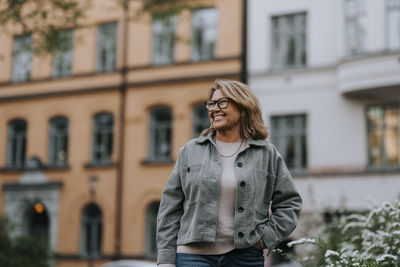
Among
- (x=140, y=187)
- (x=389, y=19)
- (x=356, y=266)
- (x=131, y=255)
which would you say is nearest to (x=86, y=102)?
(x=140, y=187)

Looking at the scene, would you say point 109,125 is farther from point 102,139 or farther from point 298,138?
point 298,138

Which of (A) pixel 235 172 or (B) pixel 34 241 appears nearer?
(A) pixel 235 172

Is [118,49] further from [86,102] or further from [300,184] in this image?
[300,184]

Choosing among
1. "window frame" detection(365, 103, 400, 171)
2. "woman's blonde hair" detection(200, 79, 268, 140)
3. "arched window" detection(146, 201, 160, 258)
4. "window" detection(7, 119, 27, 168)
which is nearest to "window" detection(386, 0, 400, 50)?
"window frame" detection(365, 103, 400, 171)

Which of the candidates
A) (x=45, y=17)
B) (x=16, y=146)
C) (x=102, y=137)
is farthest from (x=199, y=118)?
(x=16, y=146)

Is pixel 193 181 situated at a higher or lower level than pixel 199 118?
lower

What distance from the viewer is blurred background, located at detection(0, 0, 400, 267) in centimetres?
2044

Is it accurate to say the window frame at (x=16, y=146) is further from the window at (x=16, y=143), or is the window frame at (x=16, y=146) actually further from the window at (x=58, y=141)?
the window at (x=58, y=141)

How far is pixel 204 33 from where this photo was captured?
80.4ft

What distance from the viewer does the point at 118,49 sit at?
26000 millimetres

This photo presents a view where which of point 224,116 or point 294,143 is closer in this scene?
point 224,116

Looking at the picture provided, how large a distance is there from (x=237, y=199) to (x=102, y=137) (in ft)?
72.8

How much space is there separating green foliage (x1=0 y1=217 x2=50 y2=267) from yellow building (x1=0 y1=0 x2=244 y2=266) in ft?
11.9

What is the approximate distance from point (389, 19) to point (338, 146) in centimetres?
433
